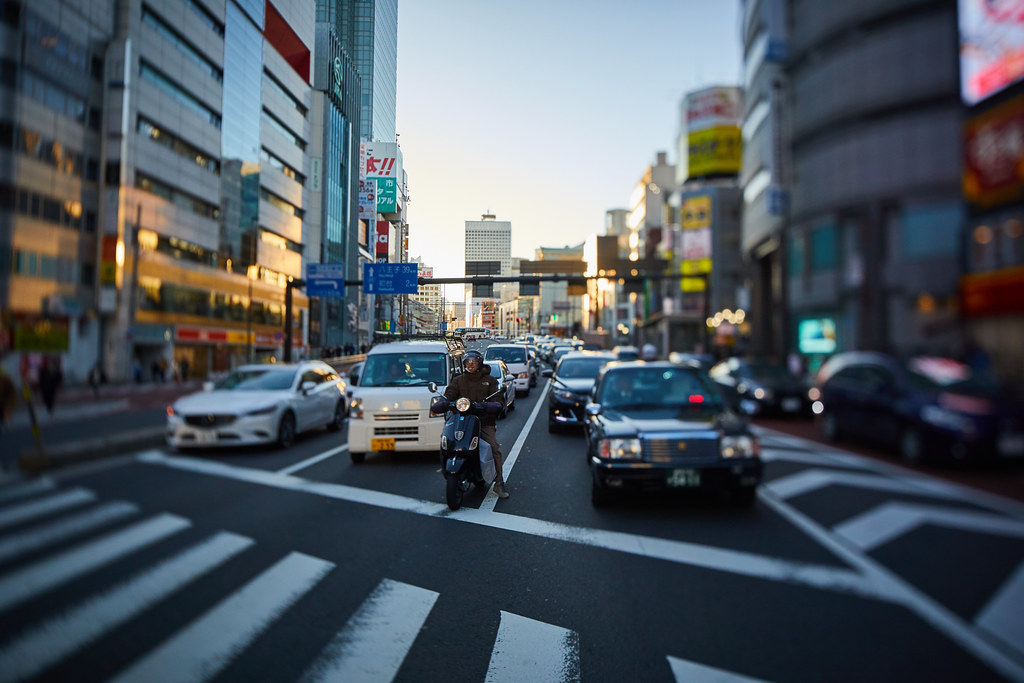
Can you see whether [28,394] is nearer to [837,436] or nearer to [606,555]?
[837,436]

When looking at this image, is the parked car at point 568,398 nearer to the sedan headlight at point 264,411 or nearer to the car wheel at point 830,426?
the sedan headlight at point 264,411

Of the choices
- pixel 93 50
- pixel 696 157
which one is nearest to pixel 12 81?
pixel 93 50

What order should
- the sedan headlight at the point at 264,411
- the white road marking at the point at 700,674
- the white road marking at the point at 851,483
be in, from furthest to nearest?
1. the sedan headlight at the point at 264,411
2. the white road marking at the point at 700,674
3. the white road marking at the point at 851,483

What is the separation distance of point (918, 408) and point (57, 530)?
2513 mm

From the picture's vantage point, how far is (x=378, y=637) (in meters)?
3.67

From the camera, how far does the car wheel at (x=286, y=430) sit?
8.86 meters

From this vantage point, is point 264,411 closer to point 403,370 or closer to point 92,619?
point 403,370

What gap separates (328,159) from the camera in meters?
74.8

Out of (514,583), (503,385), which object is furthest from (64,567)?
(503,385)

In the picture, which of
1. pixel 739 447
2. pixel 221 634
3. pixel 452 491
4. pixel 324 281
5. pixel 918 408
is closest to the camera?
pixel 918 408

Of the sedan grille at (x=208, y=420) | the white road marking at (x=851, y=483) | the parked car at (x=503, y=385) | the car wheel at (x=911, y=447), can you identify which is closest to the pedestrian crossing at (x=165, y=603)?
the sedan grille at (x=208, y=420)

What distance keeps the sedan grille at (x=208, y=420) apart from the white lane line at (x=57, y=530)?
1159mm

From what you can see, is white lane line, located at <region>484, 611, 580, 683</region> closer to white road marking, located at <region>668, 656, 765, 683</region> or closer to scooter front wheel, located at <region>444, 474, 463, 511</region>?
white road marking, located at <region>668, 656, 765, 683</region>

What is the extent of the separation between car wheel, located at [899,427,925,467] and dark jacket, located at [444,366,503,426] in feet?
21.2
